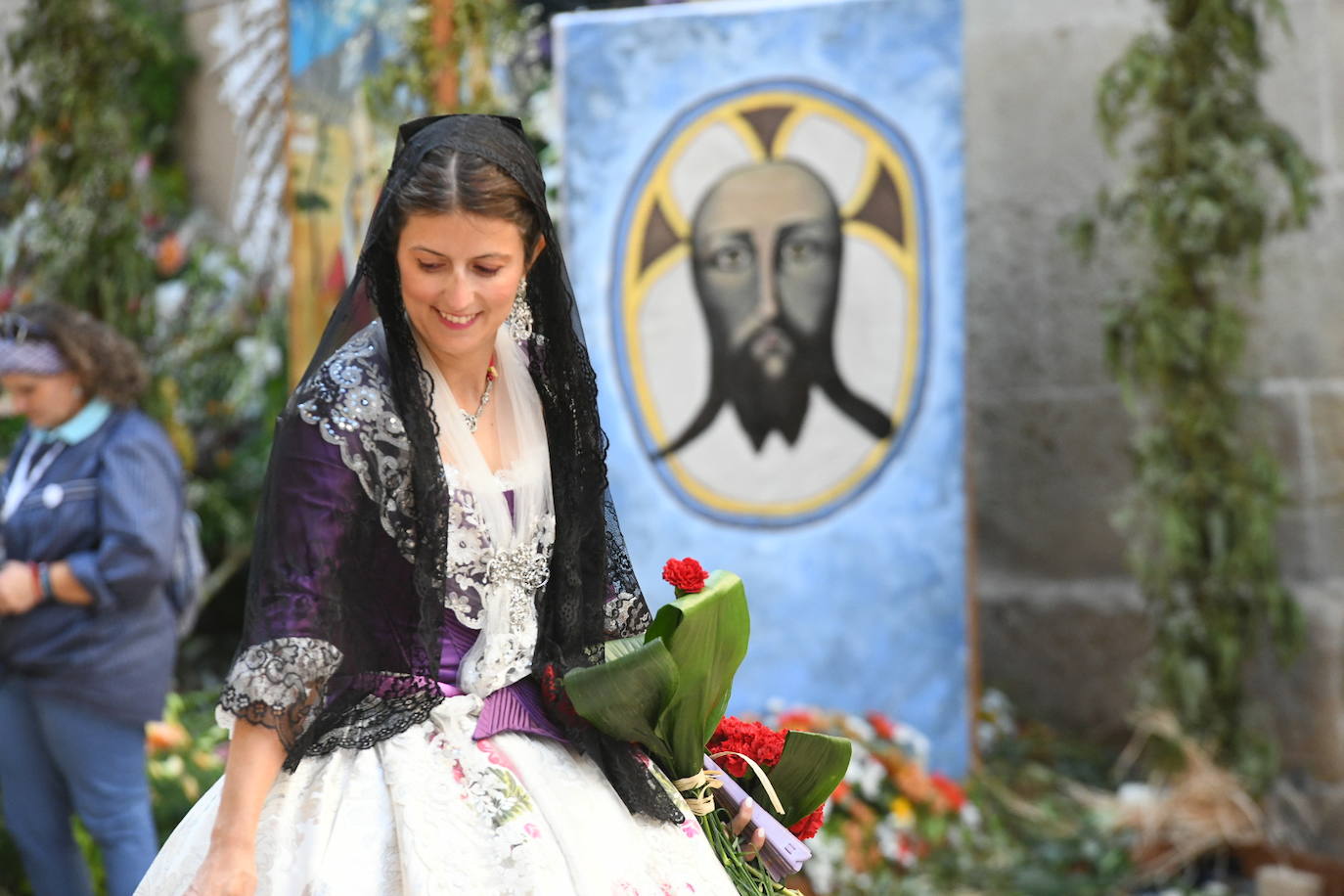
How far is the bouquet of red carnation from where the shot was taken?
1817 mm

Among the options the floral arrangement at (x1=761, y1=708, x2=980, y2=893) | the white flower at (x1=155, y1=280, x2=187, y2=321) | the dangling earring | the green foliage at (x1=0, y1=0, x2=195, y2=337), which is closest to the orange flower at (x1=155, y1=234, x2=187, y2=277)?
the white flower at (x1=155, y1=280, x2=187, y2=321)

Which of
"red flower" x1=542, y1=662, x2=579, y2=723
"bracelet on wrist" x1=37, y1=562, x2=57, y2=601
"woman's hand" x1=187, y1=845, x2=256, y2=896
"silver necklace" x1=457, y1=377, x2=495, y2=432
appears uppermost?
"silver necklace" x1=457, y1=377, x2=495, y2=432

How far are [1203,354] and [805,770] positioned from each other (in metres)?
3.19

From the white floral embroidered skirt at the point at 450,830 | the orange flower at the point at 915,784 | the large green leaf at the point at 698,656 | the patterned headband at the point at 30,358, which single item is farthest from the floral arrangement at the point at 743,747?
the orange flower at the point at 915,784

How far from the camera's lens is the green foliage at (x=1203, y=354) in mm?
4730

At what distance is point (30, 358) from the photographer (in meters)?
3.70

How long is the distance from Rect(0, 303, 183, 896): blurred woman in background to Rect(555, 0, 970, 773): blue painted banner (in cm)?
180

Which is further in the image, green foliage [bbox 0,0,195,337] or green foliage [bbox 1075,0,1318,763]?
green foliage [bbox 0,0,195,337]

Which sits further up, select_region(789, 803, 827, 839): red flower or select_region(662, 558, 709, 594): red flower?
select_region(662, 558, 709, 594): red flower

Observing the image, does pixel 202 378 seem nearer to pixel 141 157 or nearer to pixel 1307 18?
pixel 141 157

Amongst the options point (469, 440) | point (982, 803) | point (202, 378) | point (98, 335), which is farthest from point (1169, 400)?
point (202, 378)

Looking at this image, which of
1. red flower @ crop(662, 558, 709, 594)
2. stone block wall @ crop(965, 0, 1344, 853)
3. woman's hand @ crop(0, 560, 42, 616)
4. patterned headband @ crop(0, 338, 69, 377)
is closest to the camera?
red flower @ crop(662, 558, 709, 594)

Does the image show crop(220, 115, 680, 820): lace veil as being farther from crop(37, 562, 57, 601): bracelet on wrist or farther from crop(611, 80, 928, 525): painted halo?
crop(611, 80, 928, 525): painted halo

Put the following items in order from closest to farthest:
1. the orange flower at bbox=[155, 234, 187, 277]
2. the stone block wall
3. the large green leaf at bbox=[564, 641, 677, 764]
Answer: the large green leaf at bbox=[564, 641, 677, 764] < the stone block wall < the orange flower at bbox=[155, 234, 187, 277]
